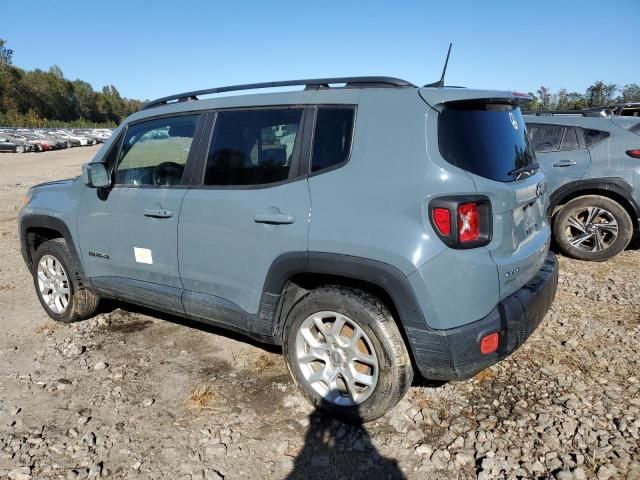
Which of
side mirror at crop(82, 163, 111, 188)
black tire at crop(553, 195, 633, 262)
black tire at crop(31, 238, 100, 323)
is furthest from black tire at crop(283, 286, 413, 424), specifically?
Result: black tire at crop(553, 195, 633, 262)

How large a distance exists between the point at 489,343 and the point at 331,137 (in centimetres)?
137

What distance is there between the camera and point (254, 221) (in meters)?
2.83

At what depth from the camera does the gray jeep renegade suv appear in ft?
7.75

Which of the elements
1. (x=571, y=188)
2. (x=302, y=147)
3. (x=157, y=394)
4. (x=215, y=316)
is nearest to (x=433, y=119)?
(x=302, y=147)

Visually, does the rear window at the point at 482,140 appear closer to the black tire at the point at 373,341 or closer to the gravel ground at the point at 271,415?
the black tire at the point at 373,341

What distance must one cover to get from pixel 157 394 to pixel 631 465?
8.93 ft

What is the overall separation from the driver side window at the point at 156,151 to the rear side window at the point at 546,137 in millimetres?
4564

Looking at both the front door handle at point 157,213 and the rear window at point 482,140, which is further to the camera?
the front door handle at point 157,213

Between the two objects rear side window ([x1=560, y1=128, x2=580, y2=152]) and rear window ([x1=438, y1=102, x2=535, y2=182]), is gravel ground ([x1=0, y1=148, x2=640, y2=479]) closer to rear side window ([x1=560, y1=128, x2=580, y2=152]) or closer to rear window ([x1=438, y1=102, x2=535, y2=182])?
rear window ([x1=438, y1=102, x2=535, y2=182])

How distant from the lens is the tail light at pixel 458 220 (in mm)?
2299


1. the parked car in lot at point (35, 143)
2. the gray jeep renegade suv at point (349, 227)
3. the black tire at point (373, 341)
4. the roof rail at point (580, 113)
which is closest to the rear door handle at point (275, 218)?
the gray jeep renegade suv at point (349, 227)

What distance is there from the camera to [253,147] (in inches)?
117

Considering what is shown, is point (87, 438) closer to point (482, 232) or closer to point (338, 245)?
point (338, 245)

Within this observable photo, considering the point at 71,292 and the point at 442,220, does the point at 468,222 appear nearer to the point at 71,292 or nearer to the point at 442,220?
the point at 442,220
